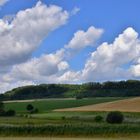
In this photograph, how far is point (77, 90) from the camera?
175 meters

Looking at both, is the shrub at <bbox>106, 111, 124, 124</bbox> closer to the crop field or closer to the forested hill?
the crop field

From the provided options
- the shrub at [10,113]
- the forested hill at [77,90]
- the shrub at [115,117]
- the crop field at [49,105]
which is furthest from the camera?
the forested hill at [77,90]

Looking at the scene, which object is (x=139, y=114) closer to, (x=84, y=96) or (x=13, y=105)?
(x=13, y=105)

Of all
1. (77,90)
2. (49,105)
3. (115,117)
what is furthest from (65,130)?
(77,90)

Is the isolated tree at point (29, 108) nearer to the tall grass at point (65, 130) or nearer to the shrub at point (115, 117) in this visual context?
the shrub at point (115, 117)

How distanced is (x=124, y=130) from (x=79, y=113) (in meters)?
46.8

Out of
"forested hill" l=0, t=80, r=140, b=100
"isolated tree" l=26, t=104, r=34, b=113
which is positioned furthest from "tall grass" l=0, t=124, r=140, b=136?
"forested hill" l=0, t=80, r=140, b=100

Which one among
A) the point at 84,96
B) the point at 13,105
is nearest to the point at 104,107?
the point at 13,105

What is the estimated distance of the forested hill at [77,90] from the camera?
516 feet

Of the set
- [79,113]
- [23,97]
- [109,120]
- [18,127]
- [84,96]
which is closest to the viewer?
[18,127]

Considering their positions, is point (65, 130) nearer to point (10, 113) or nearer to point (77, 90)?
point (10, 113)

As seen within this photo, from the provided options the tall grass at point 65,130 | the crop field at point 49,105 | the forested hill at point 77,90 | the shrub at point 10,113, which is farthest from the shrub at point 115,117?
the forested hill at point 77,90

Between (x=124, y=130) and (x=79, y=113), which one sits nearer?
(x=124, y=130)

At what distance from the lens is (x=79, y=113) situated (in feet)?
341
